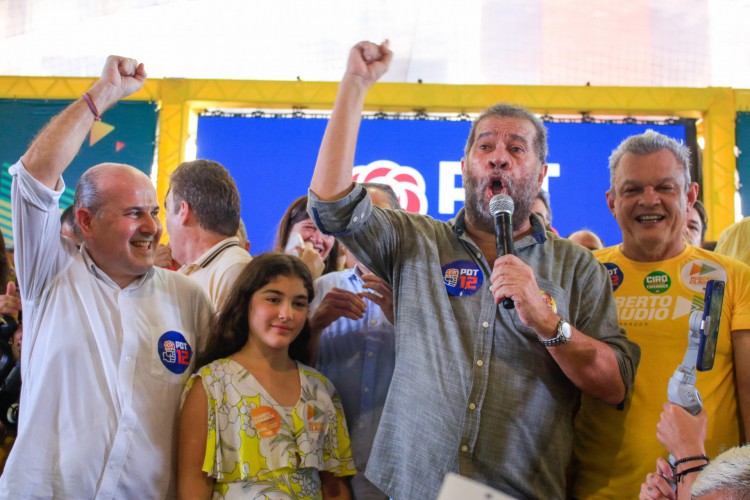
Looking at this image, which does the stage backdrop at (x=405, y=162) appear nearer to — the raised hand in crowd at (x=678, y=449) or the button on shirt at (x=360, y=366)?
the button on shirt at (x=360, y=366)

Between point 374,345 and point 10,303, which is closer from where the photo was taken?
point 374,345

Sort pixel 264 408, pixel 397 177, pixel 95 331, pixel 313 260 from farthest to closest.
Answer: pixel 397 177, pixel 313 260, pixel 264 408, pixel 95 331

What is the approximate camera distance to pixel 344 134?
81.2 inches

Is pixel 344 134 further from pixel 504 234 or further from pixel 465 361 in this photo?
pixel 465 361

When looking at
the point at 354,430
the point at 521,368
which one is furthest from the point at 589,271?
the point at 354,430

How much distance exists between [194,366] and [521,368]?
108 cm

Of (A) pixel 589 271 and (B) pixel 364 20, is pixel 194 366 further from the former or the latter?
(B) pixel 364 20

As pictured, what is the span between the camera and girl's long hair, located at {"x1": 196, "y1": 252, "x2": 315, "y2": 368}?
2650mm

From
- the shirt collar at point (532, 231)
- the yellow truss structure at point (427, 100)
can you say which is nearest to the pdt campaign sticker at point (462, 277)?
the shirt collar at point (532, 231)

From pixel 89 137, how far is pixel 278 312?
171 inches

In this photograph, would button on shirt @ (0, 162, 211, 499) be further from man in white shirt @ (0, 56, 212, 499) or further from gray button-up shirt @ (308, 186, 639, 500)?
gray button-up shirt @ (308, 186, 639, 500)

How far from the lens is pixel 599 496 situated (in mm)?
2352

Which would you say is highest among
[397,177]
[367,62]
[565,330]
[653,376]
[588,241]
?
[397,177]

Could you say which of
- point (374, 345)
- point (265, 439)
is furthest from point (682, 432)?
point (265, 439)
